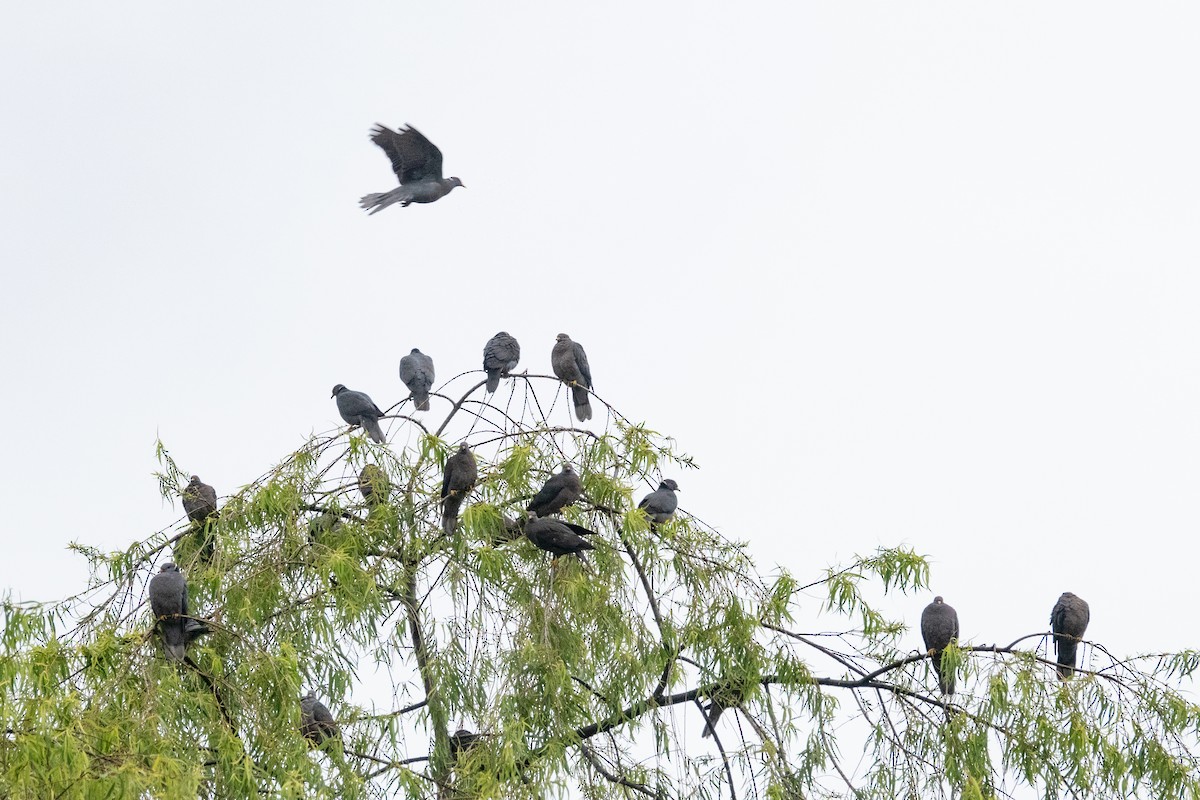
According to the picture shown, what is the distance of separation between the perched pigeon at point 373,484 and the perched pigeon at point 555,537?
75cm

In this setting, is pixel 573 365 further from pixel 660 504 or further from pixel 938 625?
pixel 938 625

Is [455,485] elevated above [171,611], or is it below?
above

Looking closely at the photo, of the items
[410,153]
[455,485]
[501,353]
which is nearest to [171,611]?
[455,485]

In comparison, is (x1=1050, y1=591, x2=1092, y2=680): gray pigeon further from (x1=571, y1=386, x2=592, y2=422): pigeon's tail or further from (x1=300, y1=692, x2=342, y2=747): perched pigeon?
(x1=300, y1=692, x2=342, y2=747): perched pigeon

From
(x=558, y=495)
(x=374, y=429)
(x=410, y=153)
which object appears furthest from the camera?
(x=410, y=153)

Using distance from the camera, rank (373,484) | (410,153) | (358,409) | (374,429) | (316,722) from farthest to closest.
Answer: (410,153), (358,409), (374,429), (373,484), (316,722)

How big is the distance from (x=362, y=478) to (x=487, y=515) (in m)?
0.78

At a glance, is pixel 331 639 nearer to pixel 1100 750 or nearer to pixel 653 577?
pixel 653 577

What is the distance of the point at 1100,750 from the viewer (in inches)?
226

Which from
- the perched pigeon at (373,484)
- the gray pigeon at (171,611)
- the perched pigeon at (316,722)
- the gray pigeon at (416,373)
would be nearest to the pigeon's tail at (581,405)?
the gray pigeon at (416,373)

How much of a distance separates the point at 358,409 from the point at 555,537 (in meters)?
2.24

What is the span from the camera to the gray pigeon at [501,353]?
876 cm

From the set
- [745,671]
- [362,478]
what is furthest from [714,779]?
[362,478]

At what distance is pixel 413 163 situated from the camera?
1014 cm
